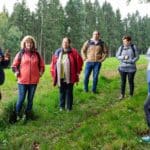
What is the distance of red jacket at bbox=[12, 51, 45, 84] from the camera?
12.1 metres

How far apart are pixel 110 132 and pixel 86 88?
257 inches

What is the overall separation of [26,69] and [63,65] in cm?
146

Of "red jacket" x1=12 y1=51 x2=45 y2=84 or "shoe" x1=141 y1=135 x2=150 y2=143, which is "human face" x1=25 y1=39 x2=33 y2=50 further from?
"shoe" x1=141 y1=135 x2=150 y2=143

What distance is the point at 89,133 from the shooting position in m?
10.2

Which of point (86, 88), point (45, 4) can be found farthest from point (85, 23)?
point (86, 88)

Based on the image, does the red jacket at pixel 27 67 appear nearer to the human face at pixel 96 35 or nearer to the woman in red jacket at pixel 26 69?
the woman in red jacket at pixel 26 69

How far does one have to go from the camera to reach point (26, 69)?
12133 millimetres

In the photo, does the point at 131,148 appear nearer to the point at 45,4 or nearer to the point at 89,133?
the point at 89,133

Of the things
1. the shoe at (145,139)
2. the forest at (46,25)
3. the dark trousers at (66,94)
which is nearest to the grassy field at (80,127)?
the shoe at (145,139)

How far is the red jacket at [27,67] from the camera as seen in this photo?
476 inches

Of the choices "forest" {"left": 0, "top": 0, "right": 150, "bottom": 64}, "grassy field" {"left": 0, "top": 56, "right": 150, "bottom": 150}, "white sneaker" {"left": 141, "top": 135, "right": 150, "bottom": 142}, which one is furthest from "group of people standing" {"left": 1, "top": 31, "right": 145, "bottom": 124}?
"forest" {"left": 0, "top": 0, "right": 150, "bottom": 64}

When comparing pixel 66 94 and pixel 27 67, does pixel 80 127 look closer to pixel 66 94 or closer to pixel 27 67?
pixel 27 67

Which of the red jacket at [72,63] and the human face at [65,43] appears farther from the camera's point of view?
the red jacket at [72,63]

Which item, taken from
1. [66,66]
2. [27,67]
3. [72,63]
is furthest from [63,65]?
[27,67]
